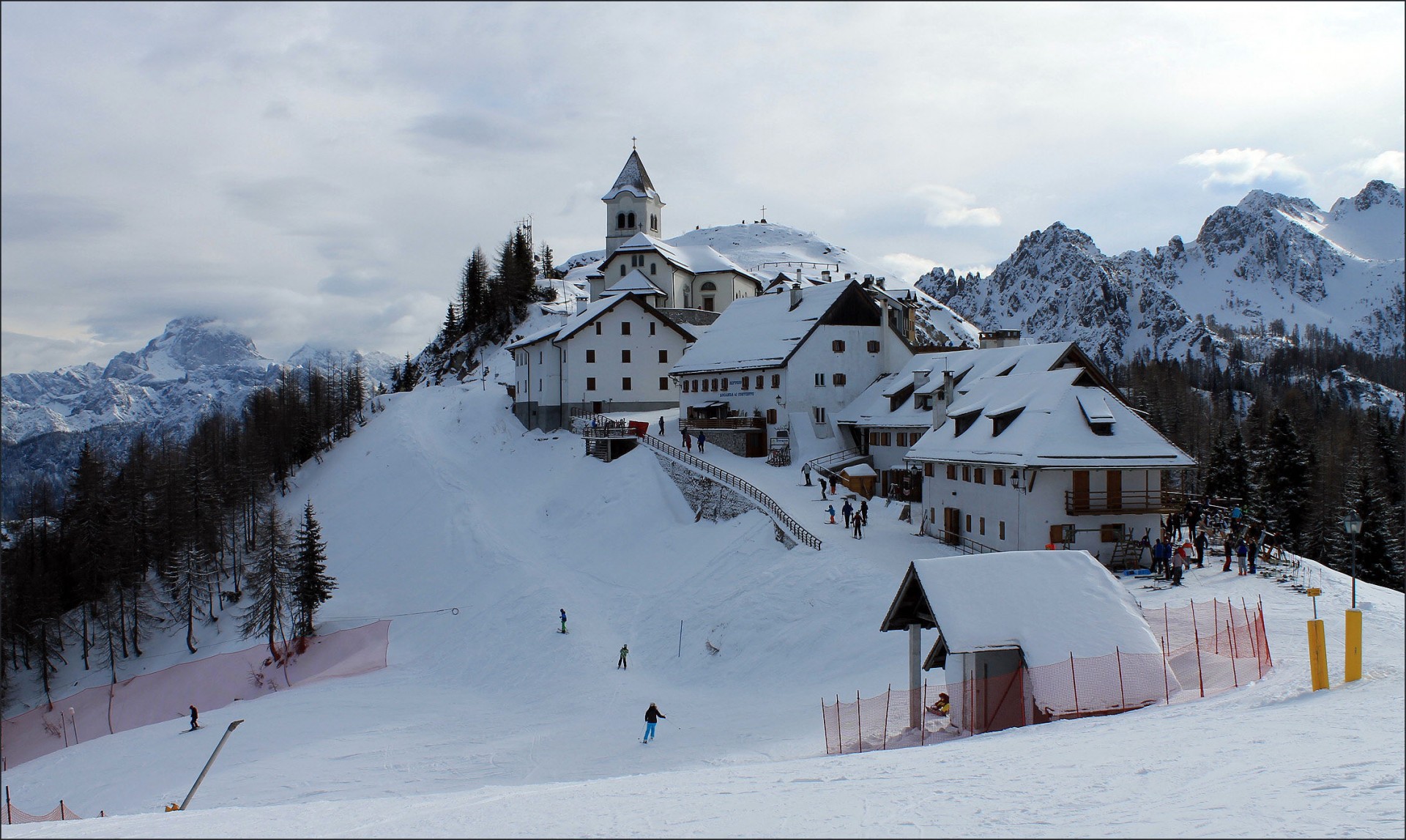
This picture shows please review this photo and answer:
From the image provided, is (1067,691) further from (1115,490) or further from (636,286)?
(636,286)

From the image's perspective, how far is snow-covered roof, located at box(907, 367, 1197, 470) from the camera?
33.2m

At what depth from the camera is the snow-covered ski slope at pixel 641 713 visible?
1078cm

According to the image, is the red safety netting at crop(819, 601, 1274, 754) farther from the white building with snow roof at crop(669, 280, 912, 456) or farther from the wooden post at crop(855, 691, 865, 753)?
the white building with snow roof at crop(669, 280, 912, 456)

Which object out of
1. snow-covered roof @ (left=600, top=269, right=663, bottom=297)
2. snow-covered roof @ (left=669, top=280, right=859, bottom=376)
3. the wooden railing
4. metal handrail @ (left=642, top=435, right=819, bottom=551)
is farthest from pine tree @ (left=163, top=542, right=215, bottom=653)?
snow-covered roof @ (left=600, top=269, right=663, bottom=297)

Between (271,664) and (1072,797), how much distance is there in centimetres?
4618

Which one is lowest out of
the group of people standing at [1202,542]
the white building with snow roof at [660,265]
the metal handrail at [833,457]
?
the group of people standing at [1202,542]

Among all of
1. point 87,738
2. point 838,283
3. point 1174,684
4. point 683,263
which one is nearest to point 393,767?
point 1174,684

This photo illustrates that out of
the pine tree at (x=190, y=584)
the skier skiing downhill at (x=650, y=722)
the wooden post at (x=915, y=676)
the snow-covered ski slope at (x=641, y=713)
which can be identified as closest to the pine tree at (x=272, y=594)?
the snow-covered ski slope at (x=641, y=713)

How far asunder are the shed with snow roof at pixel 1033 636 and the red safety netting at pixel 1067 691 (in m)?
0.03

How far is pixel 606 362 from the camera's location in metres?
68.8

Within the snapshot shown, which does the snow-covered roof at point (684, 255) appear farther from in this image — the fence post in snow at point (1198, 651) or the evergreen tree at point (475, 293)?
the fence post in snow at point (1198, 651)

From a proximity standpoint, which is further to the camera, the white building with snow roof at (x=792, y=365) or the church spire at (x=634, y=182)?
the church spire at (x=634, y=182)

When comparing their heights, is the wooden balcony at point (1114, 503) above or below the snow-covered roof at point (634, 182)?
below

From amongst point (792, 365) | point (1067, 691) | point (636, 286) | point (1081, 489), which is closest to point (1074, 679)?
point (1067, 691)
